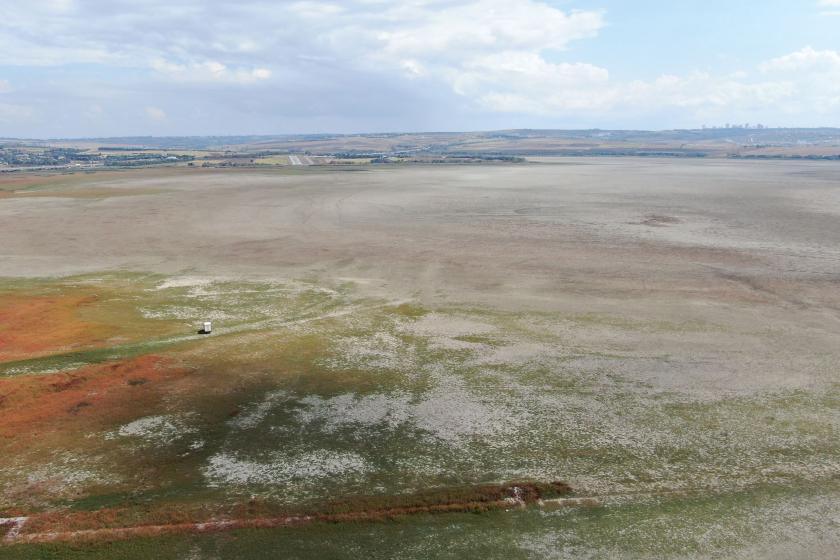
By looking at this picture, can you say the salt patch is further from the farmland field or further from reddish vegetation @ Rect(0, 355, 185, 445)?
reddish vegetation @ Rect(0, 355, 185, 445)

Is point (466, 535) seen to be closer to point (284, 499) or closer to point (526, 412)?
point (284, 499)

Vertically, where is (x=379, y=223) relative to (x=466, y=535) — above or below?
above

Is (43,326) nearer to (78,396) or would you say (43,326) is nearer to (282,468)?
(78,396)

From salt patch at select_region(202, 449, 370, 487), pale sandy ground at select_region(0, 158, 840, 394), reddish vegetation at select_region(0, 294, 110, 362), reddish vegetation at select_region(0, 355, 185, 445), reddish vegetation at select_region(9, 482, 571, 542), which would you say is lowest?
reddish vegetation at select_region(9, 482, 571, 542)

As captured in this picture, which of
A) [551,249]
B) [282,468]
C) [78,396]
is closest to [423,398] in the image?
[282,468]

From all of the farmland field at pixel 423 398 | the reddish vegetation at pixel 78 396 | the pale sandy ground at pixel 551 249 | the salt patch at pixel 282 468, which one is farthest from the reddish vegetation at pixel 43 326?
the salt patch at pixel 282 468

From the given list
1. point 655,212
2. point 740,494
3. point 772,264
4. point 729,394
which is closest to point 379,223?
point 655,212

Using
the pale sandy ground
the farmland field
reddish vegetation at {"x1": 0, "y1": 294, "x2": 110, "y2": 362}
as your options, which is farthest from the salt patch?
reddish vegetation at {"x1": 0, "y1": 294, "x2": 110, "y2": 362}
